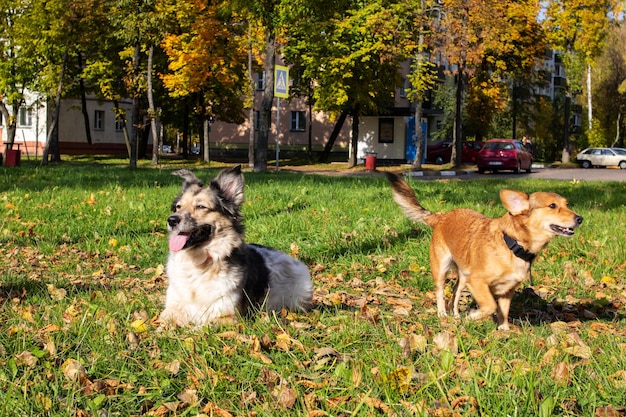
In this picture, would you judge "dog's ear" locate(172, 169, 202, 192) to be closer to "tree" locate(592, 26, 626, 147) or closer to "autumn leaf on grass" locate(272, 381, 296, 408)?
"autumn leaf on grass" locate(272, 381, 296, 408)

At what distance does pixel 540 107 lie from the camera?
193 feet

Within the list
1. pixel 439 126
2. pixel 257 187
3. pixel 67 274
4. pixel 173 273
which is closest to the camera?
pixel 173 273

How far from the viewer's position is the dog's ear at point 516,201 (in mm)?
5676

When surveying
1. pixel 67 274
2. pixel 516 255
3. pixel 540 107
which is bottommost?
pixel 67 274

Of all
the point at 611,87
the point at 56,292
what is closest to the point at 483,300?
the point at 56,292

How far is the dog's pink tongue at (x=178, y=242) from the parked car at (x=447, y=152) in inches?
1835

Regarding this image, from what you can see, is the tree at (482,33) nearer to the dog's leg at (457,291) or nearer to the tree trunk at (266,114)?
the tree trunk at (266,114)

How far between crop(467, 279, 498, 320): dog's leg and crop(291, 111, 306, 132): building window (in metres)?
54.8

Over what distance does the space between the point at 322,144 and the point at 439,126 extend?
13.8 m

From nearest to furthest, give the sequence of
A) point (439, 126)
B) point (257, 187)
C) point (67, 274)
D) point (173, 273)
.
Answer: point (173, 273) → point (67, 274) → point (257, 187) → point (439, 126)

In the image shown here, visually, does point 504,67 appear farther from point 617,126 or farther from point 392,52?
point 617,126

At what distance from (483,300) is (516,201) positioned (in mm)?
881

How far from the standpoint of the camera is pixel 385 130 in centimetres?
5359

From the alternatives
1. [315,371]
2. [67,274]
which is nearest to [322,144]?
[67,274]
